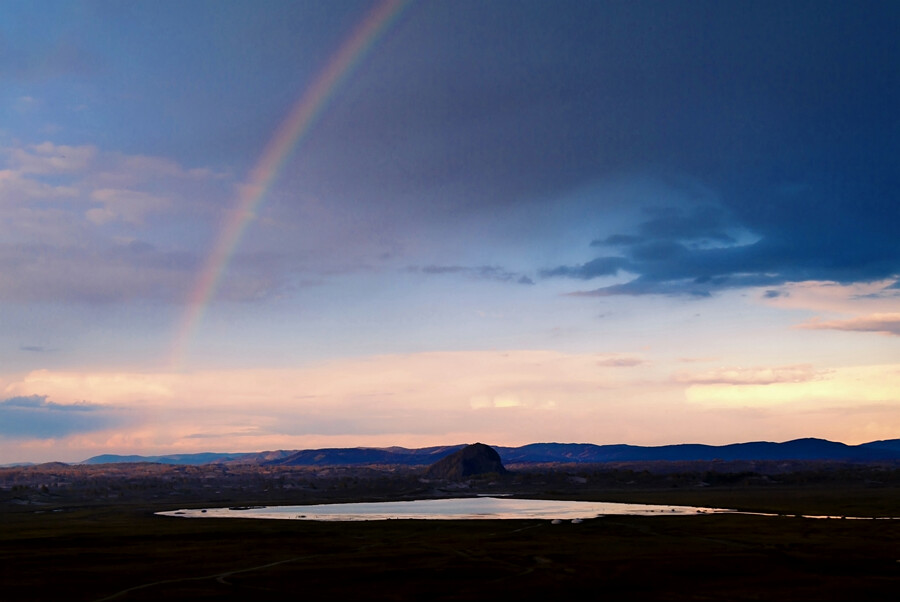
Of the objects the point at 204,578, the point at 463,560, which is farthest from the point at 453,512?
the point at 204,578

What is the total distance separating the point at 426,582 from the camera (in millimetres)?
48594

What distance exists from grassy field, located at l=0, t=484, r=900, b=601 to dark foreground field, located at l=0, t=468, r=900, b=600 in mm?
136

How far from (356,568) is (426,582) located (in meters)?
8.12

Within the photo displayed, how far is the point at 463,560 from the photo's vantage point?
57.9 meters

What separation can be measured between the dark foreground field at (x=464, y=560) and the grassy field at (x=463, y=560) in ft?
0.45

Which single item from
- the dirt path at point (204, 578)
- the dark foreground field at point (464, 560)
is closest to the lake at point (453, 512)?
the dark foreground field at point (464, 560)

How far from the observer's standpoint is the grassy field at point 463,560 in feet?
150

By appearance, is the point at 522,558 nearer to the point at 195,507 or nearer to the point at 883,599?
the point at 883,599

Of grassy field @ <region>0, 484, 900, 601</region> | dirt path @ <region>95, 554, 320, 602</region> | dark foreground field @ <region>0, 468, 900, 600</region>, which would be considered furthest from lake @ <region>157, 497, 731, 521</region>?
dirt path @ <region>95, 554, 320, 602</region>

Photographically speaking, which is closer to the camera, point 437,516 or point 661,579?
point 661,579

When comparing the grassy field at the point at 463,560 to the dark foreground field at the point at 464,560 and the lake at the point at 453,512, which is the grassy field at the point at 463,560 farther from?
the lake at the point at 453,512

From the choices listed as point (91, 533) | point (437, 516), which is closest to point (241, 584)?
point (91, 533)

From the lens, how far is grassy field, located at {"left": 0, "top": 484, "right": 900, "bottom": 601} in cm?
4572

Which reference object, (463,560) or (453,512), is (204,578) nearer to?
(463,560)
